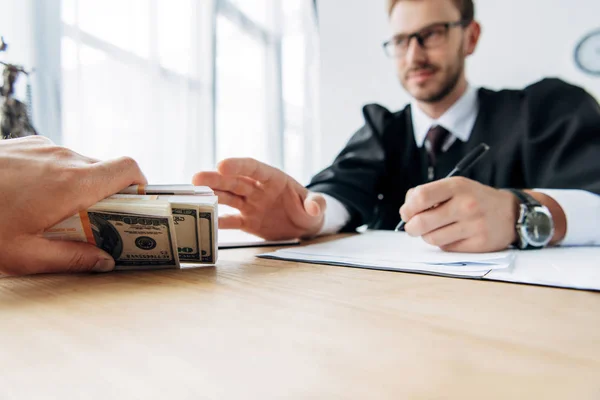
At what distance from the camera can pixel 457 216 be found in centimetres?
57

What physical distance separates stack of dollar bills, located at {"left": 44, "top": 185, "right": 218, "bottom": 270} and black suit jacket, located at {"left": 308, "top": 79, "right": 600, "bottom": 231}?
25.4 inches

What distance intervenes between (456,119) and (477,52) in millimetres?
1445

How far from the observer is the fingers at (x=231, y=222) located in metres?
0.77

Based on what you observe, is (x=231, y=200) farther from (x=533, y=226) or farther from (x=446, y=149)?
(x=446, y=149)

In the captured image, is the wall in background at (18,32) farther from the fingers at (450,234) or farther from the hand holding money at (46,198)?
the fingers at (450,234)

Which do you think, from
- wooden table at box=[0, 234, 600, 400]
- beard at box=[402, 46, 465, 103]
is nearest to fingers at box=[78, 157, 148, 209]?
wooden table at box=[0, 234, 600, 400]

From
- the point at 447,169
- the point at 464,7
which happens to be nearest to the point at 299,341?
the point at 447,169

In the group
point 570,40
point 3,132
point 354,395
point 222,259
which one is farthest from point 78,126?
point 570,40

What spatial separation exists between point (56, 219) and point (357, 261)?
14.5 inches

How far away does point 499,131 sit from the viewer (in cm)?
→ 114

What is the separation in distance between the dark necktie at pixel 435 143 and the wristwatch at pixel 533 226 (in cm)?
60

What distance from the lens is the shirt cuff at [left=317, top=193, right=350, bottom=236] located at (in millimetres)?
964

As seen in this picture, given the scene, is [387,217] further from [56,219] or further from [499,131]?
[56,219]

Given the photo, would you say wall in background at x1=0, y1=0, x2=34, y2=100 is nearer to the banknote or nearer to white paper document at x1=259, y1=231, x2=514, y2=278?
the banknote
